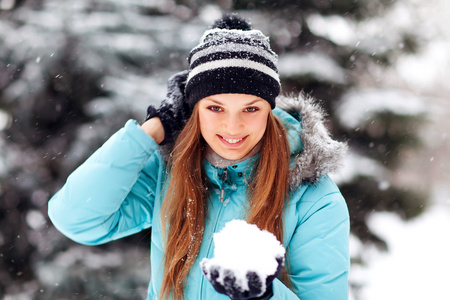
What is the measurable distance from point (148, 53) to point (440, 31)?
9.31ft

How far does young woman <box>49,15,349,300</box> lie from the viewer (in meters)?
1.75

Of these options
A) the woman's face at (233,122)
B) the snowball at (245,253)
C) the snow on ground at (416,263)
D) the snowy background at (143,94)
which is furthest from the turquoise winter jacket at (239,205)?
the snow on ground at (416,263)

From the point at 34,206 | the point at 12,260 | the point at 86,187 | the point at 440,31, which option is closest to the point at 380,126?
the point at 440,31

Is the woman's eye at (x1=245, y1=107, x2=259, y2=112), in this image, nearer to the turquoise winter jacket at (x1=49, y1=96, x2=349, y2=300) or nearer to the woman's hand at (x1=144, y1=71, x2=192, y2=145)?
the turquoise winter jacket at (x1=49, y1=96, x2=349, y2=300)

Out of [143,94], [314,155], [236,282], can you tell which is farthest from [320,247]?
[143,94]

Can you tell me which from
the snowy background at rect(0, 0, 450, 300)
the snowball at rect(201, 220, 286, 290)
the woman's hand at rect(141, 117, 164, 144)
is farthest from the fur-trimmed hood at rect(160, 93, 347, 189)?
the snowy background at rect(0, 0, 450, 300)

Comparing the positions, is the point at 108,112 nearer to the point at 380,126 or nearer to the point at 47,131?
the point at 47,131

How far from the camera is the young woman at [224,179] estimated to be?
5.75 ft

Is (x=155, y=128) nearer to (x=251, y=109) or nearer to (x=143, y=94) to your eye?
(x=251, y=109)

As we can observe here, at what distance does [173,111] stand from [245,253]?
96cm

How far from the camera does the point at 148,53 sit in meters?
3.54

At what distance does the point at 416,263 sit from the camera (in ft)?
19.4

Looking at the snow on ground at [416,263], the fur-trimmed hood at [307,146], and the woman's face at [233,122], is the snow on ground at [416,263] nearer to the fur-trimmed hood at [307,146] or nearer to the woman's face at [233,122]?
the fur-trimmed hood at [307,146]

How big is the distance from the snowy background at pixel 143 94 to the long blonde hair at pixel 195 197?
4.72 feet
